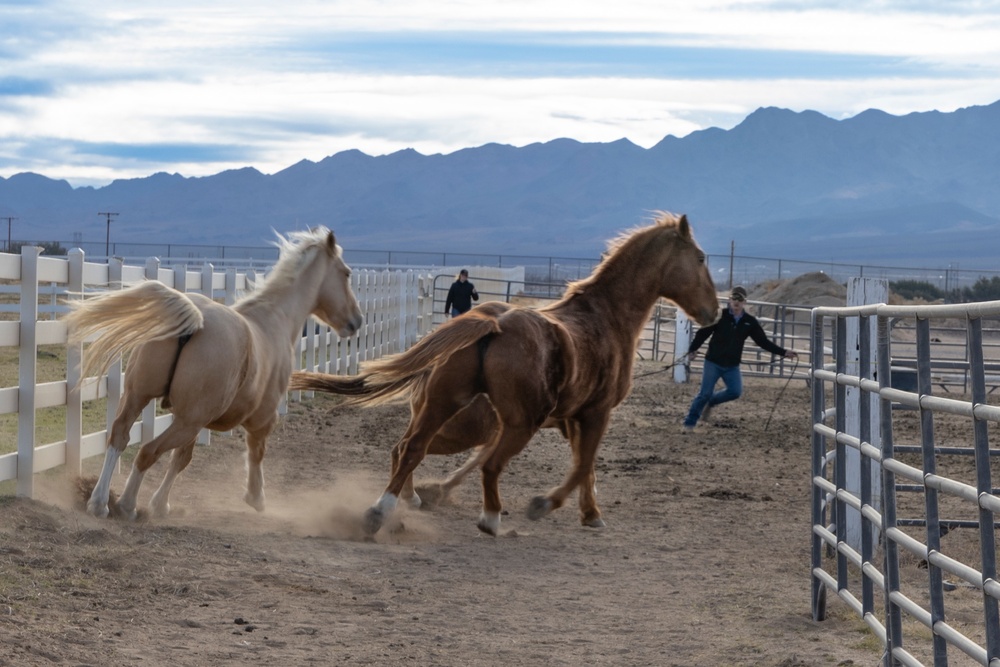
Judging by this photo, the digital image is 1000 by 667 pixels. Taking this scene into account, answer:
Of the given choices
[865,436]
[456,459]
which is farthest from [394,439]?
[865,436]

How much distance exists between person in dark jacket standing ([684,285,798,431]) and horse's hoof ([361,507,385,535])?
6.62 meters

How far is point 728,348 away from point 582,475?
19.7 feet

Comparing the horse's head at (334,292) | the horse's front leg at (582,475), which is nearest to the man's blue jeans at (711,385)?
the horse's head at (334,292)

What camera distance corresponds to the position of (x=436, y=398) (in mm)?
6684

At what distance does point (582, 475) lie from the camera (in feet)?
23.9

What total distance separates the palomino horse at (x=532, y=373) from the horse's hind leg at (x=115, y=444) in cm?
108

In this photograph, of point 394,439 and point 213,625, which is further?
point 394,439

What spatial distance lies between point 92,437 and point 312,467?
83.0 inches

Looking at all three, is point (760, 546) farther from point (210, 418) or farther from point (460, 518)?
point (210, 418)

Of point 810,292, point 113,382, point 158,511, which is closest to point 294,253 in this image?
point 113,382

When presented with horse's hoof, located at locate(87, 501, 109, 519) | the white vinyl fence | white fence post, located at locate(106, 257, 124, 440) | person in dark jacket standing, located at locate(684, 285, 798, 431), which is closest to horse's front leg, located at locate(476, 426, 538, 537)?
horse's hoof, located at locate(87, 501, 109, 519)

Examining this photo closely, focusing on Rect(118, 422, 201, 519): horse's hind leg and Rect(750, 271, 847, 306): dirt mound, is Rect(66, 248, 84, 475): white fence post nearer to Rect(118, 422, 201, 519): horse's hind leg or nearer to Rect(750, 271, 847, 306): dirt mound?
Rect(118, 422, 201, 519): horse's hind leg

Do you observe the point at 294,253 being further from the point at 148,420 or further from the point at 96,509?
the point at 96,509

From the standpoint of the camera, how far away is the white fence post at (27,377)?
6836 mm
